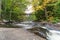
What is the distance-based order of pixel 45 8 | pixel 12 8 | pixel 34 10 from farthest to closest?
pixel 34 10 → pixel 45 8 → pixel 12 8

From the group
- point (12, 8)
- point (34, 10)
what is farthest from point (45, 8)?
point (12, 8)

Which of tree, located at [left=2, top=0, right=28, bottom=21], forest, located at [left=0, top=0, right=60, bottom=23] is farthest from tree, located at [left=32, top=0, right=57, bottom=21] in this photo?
tree, located at [left=2, top=0, right=28, bottom=21]

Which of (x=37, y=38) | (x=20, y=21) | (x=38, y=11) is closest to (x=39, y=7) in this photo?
(x=38, y=11)

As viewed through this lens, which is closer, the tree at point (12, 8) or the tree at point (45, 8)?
the tree at point (12, 8)

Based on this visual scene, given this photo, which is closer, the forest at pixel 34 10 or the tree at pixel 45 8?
the forest at pixel 34 10

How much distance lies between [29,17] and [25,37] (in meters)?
16.9

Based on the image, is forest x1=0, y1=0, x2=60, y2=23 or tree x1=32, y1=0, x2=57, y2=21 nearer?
forest x1=0, y1=0, x2=60, y2=23

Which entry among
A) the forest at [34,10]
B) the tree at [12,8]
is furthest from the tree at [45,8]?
the tree at [12,8]

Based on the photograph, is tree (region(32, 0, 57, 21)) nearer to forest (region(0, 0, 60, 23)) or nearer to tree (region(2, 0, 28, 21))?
forest (region(0, 0, 60, 23))

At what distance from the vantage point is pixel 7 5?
26234mm

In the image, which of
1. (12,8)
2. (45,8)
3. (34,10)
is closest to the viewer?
(12,8)

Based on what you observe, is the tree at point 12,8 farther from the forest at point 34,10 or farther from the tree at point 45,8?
the tree at point 45,8

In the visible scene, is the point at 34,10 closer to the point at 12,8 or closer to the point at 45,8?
the point at 45,8

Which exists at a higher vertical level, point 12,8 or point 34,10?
point 12,8
